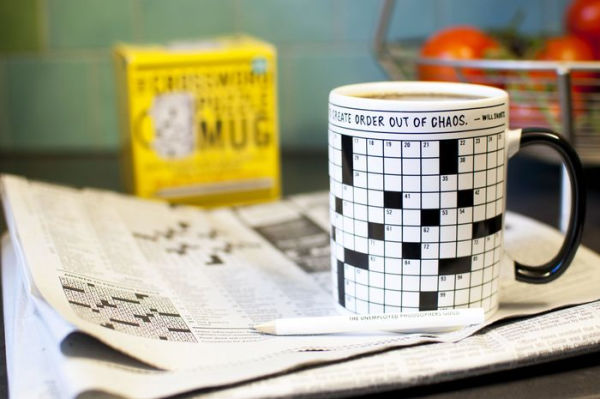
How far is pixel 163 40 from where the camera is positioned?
95cm

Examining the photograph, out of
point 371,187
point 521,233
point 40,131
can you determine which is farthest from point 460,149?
point 40,131

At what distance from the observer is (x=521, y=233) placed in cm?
61

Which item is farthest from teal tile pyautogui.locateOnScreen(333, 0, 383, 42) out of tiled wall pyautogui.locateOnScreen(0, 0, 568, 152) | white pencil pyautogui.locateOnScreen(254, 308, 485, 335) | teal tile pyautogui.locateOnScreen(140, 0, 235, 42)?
white pencil pyautogui.locateOnScreen(254, 308, 485, 335)

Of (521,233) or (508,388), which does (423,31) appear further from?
(508,388)

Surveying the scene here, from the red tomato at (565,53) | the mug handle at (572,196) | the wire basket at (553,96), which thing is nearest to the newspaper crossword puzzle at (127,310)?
the mug handle at (572,196)

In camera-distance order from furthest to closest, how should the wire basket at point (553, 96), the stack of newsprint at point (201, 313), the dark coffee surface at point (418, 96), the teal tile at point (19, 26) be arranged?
the teal tile at point (19, 26), the wire basket at point (553, 96), the dark coffee surface at point (418, 96), the stack of newsprint at point (201, 313)

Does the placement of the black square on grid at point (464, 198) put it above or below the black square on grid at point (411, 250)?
above

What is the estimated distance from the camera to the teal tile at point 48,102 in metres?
0.95

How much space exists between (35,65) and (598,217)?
64 cm

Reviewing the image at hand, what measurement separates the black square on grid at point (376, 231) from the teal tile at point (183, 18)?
0.56 meters

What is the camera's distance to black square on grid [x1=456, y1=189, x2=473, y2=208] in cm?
43

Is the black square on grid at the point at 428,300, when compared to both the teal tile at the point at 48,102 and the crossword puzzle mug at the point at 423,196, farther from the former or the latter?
the teal tile at the point at 48,102

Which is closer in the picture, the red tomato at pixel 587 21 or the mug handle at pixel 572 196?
the mug handle at pixel 572 196

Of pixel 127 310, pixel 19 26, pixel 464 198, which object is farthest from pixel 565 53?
pixel 19 26
